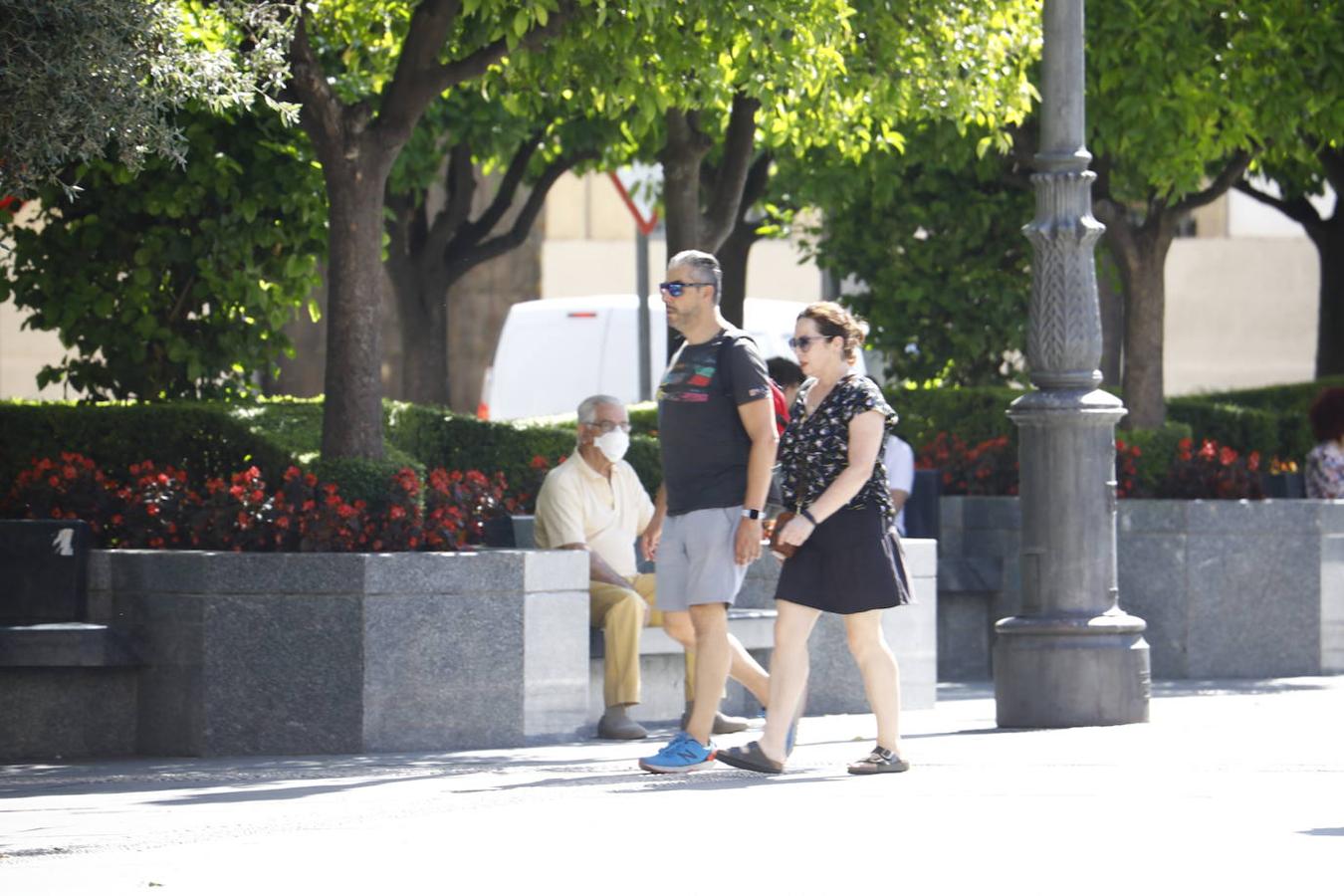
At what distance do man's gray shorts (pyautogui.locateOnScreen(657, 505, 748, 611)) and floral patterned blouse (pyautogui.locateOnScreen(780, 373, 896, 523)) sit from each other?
252mm

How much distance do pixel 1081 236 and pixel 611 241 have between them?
24.6 meters

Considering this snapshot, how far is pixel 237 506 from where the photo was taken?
427 inches

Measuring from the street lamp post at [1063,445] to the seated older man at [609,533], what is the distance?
51.2 inches

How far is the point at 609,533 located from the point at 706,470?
231 cm

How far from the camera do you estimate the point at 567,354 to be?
2195 cm

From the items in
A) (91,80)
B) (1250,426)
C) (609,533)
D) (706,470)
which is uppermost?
(91,80)

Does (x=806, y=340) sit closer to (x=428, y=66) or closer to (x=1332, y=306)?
(x=428, y=66)

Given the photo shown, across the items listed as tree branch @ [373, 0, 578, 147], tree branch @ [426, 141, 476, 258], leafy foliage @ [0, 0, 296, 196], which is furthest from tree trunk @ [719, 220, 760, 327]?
leafy foliage @ [0, 0, 296, 196]

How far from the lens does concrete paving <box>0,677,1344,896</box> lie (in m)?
6.57

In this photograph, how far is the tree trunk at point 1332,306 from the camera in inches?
830

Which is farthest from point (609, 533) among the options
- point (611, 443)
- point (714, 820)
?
point (714, 820)

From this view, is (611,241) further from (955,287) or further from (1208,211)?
(955,287)

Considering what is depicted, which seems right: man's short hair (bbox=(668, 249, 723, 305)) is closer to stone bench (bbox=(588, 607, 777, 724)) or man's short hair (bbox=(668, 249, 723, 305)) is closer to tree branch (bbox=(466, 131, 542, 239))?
stone bench (bbox=(588, 607, 777, 724))

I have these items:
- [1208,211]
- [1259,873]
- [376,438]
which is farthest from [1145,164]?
[1208,211]
